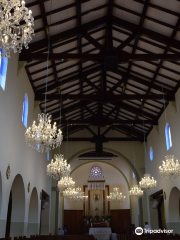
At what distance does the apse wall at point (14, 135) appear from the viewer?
27.9 feet

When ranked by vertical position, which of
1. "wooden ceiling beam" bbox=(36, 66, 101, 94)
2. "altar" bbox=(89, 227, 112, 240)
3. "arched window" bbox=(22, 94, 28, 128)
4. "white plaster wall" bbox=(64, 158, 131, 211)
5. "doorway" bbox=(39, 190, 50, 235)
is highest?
"wooden ceiling beam" bbox=(36, 66, 101, 94)

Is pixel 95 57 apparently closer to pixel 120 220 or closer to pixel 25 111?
pixel 25 111

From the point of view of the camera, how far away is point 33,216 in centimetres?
1441

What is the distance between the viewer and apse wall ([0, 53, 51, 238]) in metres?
8.52

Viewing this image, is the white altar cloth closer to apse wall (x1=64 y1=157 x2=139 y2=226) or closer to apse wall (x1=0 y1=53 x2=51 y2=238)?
apse wall (x1=64 y1=157 x2=139 y2=226)

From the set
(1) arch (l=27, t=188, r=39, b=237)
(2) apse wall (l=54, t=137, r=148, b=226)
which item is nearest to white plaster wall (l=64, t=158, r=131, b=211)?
(2) apse wall (l=54, t=137, r=148, b=226)

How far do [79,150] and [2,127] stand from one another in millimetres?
12935

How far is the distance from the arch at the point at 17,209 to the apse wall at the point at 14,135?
0.14 m

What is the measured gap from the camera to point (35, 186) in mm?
13898

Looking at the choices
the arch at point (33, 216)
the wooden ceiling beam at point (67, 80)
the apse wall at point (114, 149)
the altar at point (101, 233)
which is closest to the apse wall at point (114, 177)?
the apse wall at point (114, 149)

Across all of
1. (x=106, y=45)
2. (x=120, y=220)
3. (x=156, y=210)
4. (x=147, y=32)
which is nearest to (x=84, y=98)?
(x=106, y=45)

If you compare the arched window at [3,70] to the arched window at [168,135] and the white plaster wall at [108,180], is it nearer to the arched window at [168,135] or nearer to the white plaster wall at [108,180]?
the arched window at [168,135]

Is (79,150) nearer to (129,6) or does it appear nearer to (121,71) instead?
(121,71)

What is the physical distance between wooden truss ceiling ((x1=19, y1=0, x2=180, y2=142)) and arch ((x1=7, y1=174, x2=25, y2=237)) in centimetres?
377
